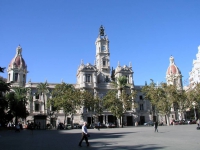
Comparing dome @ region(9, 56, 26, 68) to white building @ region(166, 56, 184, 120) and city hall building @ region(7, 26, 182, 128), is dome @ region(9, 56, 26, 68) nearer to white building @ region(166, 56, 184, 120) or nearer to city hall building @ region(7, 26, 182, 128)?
city hall building @ region(7, 26, 182, 128)

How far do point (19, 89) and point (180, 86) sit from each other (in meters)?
54.8

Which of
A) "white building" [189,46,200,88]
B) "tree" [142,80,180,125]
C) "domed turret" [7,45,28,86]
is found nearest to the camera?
"tree" [142,80,180,125]

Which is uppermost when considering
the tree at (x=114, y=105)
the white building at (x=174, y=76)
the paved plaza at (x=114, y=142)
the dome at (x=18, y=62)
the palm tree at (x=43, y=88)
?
the dome at (x=18, y=62)

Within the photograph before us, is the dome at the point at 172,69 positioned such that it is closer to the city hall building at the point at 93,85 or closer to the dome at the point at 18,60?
the city hall building at the point at 93,85

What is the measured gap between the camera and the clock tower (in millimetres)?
80781

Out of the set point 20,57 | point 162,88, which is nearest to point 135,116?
point 162,88

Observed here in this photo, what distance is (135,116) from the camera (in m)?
74.2

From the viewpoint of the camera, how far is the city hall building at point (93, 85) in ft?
230

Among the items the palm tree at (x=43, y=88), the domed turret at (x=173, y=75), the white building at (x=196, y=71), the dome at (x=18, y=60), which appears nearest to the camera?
the palm tree at (x=43, y=88)

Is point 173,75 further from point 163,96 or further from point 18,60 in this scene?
point 18,60

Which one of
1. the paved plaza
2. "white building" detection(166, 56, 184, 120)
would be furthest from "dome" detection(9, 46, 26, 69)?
the paved plaza

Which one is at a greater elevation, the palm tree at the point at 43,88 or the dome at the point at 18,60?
the dome at the point at 18,60

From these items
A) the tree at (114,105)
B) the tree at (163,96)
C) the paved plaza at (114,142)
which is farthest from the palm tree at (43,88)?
the paved plaza at (114,142)

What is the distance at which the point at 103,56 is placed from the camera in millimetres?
82250
